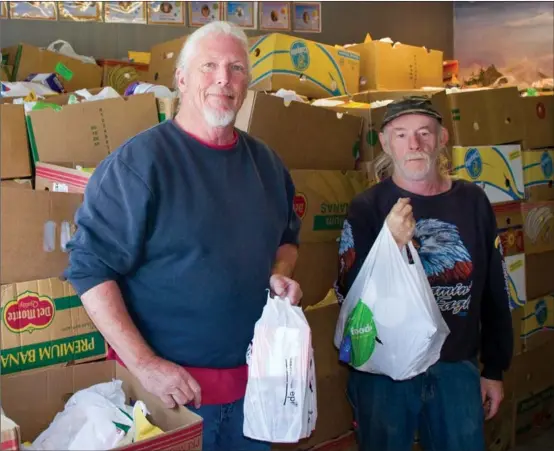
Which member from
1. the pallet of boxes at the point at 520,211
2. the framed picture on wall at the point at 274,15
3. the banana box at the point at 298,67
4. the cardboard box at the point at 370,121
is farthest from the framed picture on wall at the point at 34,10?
the pallet of boxes at the point at 520,211

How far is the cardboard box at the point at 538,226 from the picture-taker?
2.69 m

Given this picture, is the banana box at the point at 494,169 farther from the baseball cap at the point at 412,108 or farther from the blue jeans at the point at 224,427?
the blue jeans at the point at 224,427

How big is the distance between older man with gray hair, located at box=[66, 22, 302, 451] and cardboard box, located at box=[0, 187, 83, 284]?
223 mm

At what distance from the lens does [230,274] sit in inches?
52.3

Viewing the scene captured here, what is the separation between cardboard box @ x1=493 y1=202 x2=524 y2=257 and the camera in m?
2.52

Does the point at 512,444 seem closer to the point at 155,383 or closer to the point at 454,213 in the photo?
the point at 454,213

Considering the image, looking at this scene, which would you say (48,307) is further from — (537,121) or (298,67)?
(537,121)

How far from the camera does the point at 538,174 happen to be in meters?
2.77

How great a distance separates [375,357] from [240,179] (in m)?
0.62

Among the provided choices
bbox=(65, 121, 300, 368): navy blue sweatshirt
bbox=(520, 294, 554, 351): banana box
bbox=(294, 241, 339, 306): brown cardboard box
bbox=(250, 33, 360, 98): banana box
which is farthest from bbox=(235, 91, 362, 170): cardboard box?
bbox=(520, 294, 554, 351): banana box

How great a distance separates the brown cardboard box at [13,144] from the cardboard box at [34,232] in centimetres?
33

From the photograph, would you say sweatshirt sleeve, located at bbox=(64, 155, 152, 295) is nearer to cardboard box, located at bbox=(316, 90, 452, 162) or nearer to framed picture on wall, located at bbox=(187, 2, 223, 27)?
cardboard box, located at bbox=(316, 90, 452, 162)

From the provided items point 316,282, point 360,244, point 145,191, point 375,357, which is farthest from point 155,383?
point 316,282

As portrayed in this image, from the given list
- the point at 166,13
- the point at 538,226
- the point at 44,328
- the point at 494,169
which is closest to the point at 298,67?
the point at 494,169
